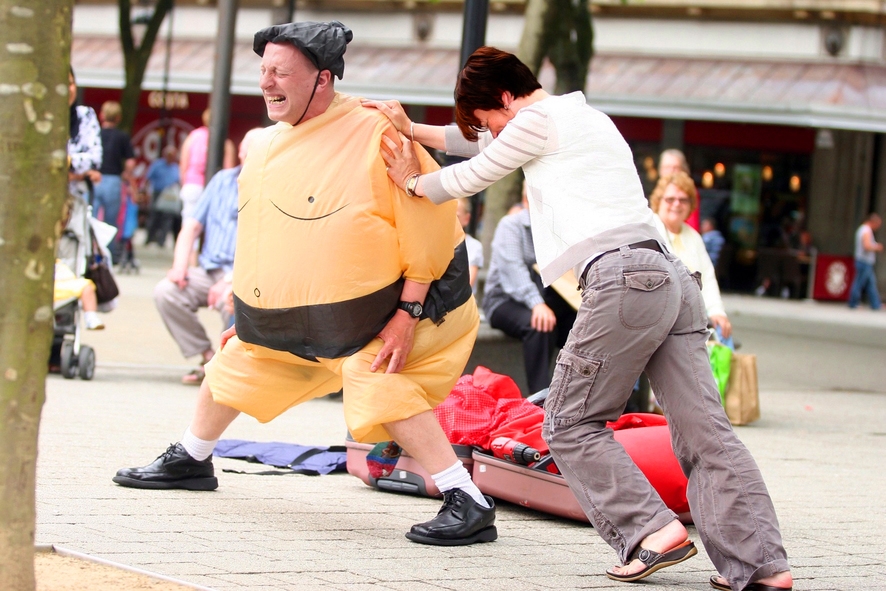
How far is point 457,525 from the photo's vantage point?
4418mm

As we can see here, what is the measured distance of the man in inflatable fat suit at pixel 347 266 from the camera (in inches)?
171

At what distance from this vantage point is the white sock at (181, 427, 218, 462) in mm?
4941

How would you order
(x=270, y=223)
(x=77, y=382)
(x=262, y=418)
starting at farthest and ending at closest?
(x=77, y=382)
(x=262, y=418)
(x=270, y=223)

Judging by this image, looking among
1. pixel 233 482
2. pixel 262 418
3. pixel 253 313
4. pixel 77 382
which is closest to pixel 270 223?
pixel 253 313

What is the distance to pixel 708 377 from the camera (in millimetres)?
4004

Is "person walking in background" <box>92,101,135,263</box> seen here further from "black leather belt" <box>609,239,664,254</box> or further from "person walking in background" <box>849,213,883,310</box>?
"person walking in background" <box>849,213,883,310</box>

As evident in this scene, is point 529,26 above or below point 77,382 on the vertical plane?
above

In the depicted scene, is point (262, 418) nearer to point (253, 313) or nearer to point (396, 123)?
point (253, 313)

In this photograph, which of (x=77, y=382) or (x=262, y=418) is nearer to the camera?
(x=262, y=418)

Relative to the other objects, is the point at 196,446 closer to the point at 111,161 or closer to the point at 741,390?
the point at 741,390

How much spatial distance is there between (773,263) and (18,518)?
23.0m

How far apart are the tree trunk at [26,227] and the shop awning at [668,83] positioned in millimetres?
19899

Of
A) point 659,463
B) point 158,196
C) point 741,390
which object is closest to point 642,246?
point 659,463

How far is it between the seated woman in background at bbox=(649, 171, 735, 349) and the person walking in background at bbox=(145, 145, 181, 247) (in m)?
Answer: 16.3
